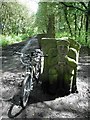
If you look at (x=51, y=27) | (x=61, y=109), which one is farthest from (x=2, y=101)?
(x=51, y=27)

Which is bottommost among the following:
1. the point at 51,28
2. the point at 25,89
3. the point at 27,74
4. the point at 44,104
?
the point at 44,104

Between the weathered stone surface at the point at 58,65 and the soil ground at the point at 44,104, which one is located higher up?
the weathered stone surface at the point at 58,65

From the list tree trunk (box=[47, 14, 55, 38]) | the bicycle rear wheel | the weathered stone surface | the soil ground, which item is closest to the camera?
the soil ground

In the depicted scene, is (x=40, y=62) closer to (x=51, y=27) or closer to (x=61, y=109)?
(x=51, y=27)

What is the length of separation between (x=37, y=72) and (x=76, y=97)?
1.01 metres

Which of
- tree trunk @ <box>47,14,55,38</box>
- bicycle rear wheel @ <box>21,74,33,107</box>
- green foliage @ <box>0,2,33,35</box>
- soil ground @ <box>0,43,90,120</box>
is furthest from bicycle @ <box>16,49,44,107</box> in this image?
green foliage @ <box>0,2,33,35</box>

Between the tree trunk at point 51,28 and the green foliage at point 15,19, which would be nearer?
the tree trunk at point 51,28

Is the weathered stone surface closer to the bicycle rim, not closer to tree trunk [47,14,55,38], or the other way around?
the bicycle rim

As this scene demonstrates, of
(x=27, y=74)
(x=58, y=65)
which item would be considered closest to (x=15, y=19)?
(x=58, y=65)

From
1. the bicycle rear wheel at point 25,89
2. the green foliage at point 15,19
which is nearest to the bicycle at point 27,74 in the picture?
the bicycle rear wheel at point 25,89

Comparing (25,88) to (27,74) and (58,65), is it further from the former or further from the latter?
(58,65)

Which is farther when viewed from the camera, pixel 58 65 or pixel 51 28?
pixel 51 28

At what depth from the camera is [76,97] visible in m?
4.05

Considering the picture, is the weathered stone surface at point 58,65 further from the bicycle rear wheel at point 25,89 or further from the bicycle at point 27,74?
the bicycle rear wheel at point 25,89
